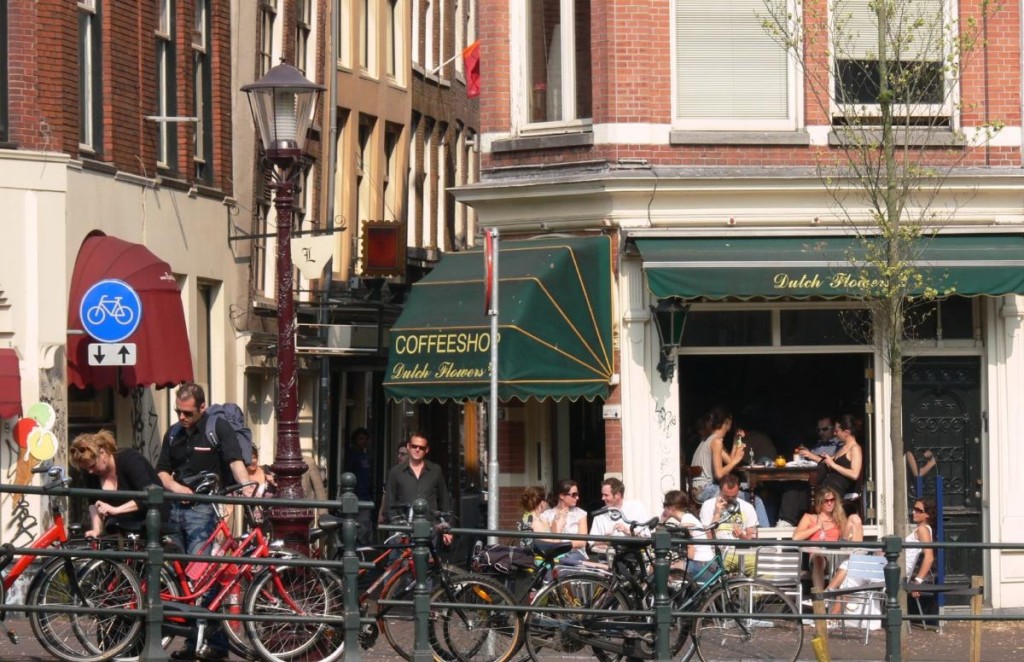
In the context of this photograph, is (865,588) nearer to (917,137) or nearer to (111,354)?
(917,137)

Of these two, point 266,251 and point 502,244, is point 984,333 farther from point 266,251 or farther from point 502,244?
point 266,251

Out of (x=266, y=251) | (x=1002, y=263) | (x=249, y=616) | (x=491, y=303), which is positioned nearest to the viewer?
(x=249, y=616)

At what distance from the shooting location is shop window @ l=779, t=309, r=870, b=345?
20353mm

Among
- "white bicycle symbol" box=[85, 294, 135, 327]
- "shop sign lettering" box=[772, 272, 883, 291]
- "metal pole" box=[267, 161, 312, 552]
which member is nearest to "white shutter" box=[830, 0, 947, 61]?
"shop sign lettering" box=[772, 272, 883, 291]

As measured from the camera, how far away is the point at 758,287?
19297 mm

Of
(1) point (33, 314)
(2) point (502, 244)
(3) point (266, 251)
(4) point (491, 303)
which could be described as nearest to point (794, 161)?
(2) point (502, 244)

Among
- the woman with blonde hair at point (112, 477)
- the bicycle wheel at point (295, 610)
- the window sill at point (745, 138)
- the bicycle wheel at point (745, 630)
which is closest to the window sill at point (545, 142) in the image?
the window sill at point (745, 138)

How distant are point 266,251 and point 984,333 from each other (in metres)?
13.3

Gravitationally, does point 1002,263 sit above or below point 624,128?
below

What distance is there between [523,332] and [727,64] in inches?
134

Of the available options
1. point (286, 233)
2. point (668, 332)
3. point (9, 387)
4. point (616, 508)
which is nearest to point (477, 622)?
point (286, 233)

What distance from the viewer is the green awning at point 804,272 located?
758 inches

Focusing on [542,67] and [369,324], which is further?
[369,324]

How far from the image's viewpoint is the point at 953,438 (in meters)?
20.4
